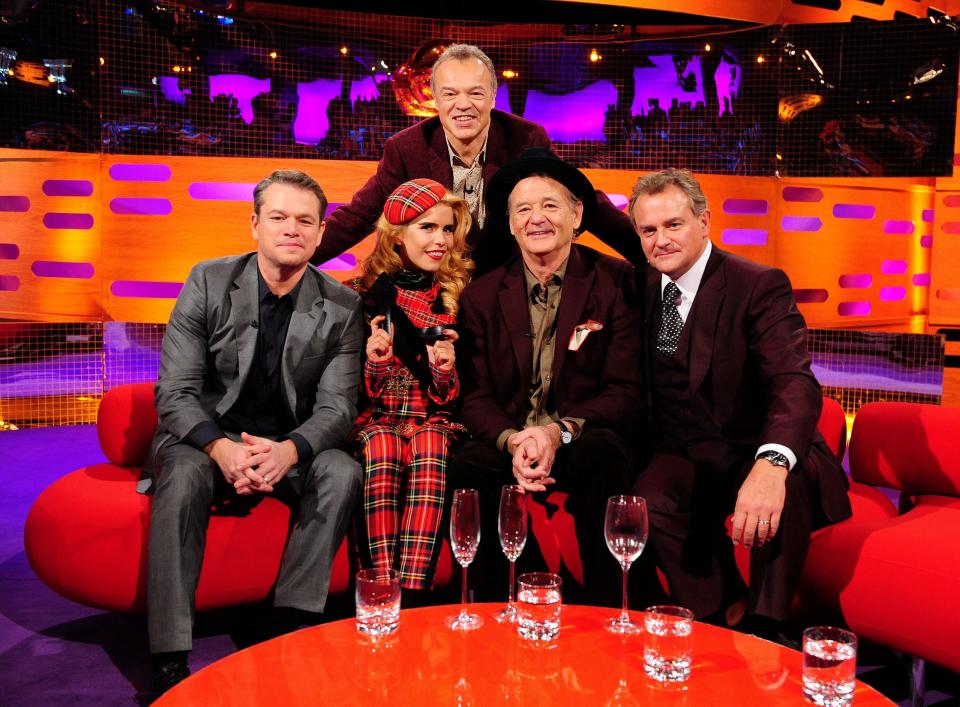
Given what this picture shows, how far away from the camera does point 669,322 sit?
2.98 m

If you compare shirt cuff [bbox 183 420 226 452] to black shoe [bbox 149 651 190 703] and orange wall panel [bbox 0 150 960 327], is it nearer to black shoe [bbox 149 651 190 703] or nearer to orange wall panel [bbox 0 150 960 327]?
black shoe [bbox 149 651 190 703]

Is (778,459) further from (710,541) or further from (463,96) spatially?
(463,96)

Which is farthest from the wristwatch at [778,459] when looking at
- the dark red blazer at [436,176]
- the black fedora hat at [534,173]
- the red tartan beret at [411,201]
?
the red tartan beret at [411,201]

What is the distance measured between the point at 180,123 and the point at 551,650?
5649mm

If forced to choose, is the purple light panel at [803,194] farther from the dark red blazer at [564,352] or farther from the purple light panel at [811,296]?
the dark red blazer at [564,352]

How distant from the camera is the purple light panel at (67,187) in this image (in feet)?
20.4

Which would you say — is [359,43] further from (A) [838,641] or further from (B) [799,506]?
(A) [838,641]

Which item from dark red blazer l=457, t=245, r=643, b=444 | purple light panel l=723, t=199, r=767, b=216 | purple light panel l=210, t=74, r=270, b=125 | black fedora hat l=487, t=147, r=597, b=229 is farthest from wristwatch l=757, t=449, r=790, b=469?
purple light panel l=210, t=74, r=270, b=125

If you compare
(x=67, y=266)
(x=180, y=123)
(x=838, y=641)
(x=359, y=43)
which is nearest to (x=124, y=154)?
(x=180, y=123)

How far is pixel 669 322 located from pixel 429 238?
0.93 m

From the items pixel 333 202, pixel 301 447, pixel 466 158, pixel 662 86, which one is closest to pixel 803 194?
pixel 662 86

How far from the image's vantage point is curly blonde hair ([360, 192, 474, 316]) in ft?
10.8

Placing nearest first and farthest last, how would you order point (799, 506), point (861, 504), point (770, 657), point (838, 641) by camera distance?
1. point (838, 641)
2. point (770, 657)
3. point (799, 506)
4. point (861, 504)

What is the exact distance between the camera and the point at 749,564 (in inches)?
105
